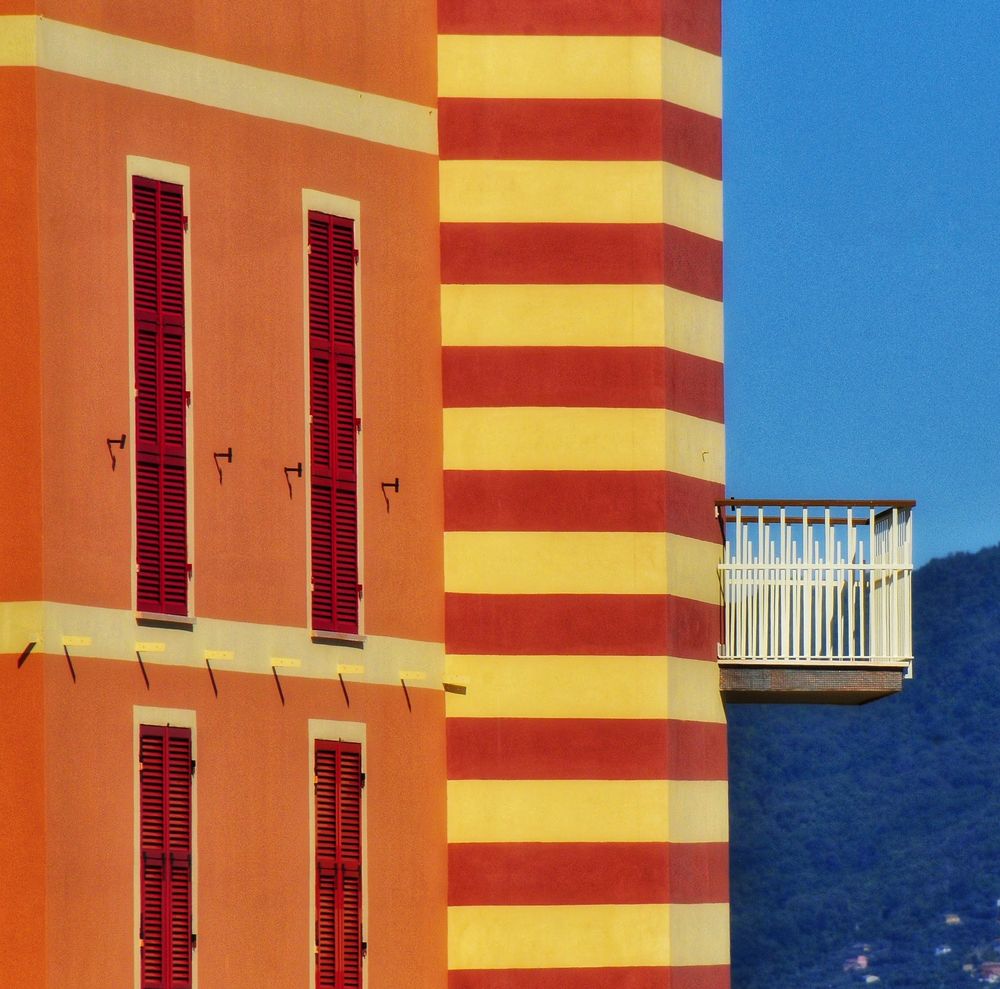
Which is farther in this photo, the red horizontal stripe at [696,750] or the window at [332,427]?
the red horizontal stripe at [696,750]

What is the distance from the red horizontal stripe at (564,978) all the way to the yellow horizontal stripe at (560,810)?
1200 millimetres

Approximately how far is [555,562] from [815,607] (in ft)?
8.97

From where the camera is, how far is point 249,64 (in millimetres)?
26766

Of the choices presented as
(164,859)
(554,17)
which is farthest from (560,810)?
(554,17)

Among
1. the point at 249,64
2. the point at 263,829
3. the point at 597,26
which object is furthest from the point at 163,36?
the point at 263,829

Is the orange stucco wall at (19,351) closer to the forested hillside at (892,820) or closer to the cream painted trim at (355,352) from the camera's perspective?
the cream painted trim at (355,352)

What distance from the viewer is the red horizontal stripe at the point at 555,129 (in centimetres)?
2886

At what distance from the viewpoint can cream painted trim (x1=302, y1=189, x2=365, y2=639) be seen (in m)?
26.8

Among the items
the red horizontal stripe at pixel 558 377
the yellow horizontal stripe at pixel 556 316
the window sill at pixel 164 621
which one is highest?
the yellow horizontal stripe at pixel 556 316

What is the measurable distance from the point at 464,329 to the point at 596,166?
6.67 ft

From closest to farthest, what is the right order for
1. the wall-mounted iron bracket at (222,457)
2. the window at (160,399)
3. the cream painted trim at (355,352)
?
the window at (160,399)
the wall-mounted iron bracket at (222,457)
the cream painted trim at (355,352)

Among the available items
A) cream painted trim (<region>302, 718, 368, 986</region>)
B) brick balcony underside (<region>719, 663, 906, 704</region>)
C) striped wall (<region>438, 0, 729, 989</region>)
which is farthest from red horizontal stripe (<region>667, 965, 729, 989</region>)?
cream painted trim (<region>302, 718, 368, 986</region>)

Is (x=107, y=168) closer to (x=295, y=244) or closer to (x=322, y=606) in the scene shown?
(x=295, y=244)

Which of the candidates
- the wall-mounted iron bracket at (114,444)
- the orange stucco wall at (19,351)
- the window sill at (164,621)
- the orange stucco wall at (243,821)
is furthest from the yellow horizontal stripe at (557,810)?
the orange stucco wall at (19,351)
